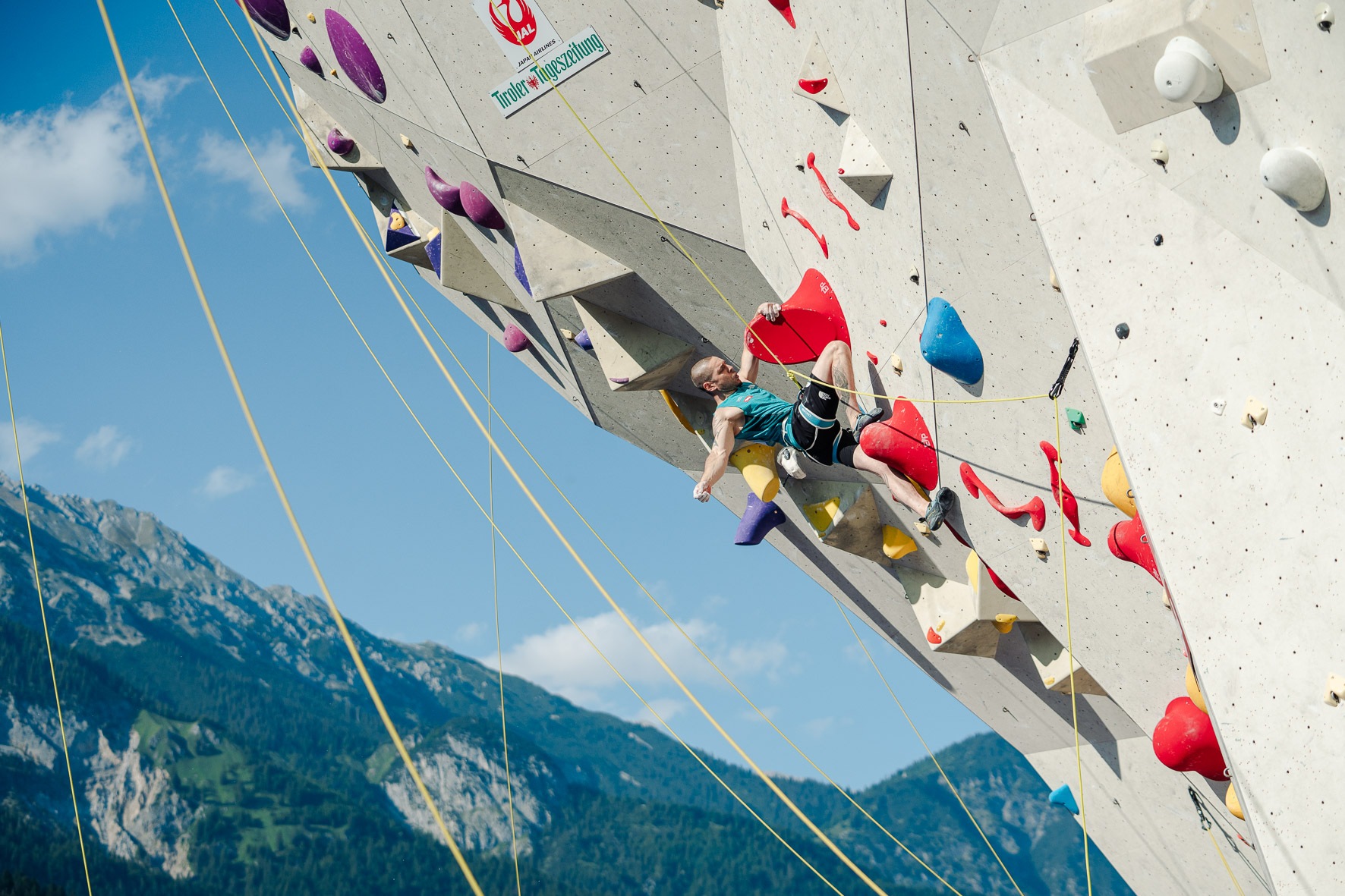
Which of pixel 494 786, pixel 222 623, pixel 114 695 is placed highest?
pixel 222 623

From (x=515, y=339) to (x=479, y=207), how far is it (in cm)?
189

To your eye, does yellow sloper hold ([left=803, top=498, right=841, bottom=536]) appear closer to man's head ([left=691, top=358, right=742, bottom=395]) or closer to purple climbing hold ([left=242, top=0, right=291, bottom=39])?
man's head ([left=691, top=358, right=742, bottom=395])

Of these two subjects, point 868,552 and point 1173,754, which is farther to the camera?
point 868,552

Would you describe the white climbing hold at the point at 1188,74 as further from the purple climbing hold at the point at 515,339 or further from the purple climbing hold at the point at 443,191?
the purple climbing hold at the point at 515,339

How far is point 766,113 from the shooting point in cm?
477

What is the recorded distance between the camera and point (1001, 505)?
14.9ft

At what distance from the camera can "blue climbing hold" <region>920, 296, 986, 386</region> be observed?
4.10 m

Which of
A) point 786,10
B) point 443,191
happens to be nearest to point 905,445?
point 786,10

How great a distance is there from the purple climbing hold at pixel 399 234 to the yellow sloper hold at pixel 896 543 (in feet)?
12.3

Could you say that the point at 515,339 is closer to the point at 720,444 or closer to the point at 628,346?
the point at 628,346

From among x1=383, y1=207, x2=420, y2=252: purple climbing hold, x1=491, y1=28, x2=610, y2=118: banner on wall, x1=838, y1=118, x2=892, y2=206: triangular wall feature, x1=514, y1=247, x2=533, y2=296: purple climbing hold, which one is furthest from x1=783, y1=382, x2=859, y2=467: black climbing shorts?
x1=383, y1=207, x2=420, y2=252: purple climbing hold

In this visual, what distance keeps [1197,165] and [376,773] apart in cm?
9852

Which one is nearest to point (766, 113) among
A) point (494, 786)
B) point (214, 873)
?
point (214, 873)

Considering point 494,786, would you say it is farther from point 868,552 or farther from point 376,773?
point 868,552
